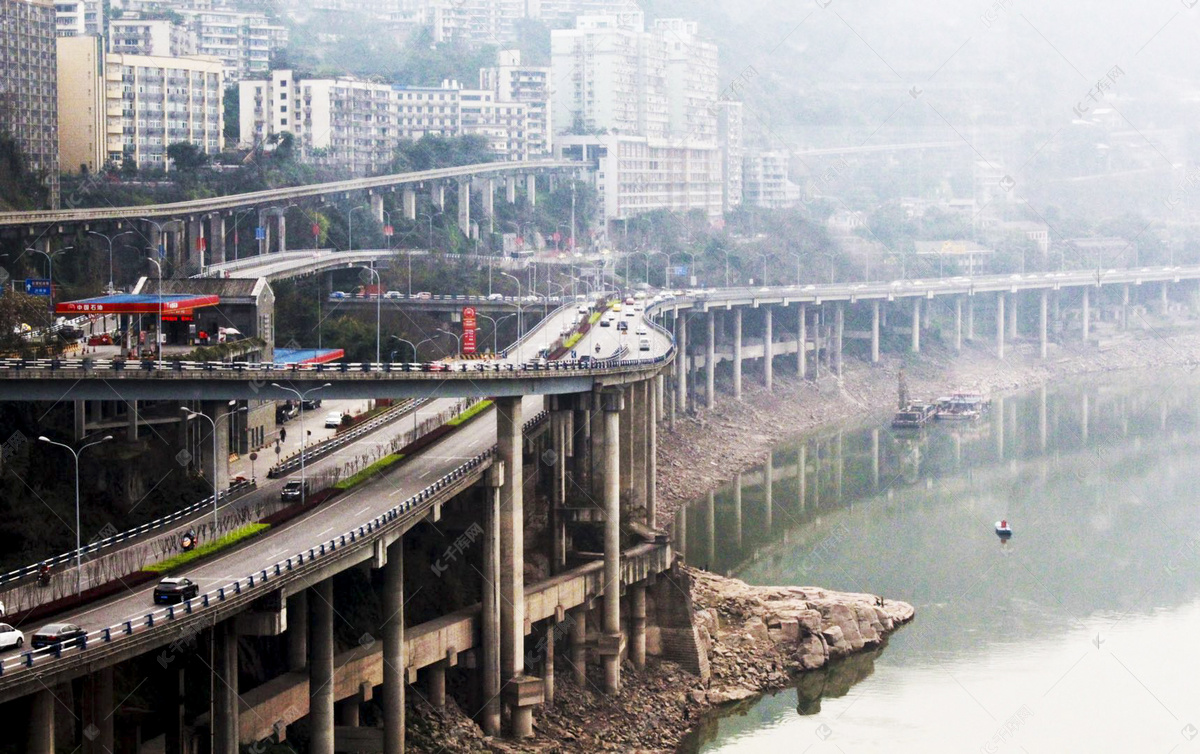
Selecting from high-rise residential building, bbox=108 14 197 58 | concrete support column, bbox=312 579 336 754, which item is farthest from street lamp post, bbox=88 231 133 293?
high-rise residential building, bbox=108 14 197 58

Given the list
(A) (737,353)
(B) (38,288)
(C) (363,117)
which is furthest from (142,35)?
(B) (38,288)

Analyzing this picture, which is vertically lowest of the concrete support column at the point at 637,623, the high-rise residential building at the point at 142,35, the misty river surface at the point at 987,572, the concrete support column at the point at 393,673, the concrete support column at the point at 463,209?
the misty river surface at the point at 987,572

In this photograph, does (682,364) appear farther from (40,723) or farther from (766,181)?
(766,181)

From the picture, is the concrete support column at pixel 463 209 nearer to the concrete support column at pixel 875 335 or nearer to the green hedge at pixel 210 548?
the concrete support column at pixel 875 335

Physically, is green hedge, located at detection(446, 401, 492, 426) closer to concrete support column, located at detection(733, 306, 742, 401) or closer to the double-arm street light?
the double-arm street light

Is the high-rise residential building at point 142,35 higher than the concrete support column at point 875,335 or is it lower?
higher

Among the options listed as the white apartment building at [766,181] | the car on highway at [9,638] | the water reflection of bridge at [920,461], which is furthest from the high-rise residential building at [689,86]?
the car on highway at [9,638]

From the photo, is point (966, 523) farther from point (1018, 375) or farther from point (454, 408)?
point (1018, 375)
